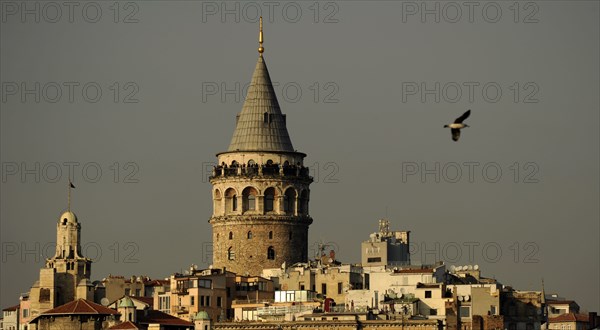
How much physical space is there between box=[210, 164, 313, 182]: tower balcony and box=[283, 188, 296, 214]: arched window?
114 cm

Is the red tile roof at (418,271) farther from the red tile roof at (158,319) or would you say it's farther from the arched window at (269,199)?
the red tile roof at (158,319)

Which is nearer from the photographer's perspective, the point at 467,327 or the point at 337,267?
the point at 467,327

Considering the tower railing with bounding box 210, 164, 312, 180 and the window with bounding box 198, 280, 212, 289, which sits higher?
the tower railing with bounding box 210, 164, 312, 180

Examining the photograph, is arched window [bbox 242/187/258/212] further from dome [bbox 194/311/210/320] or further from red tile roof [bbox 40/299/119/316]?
dome [bbox 194/311/210/320]

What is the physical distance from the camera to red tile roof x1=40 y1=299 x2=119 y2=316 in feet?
459

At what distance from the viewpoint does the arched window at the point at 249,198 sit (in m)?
147

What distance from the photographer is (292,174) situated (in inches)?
5792

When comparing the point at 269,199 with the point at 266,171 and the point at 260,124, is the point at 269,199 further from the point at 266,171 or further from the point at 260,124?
the point at 260,124

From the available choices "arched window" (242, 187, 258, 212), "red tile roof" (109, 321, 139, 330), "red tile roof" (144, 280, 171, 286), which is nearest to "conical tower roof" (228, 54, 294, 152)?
"arched window" (242, 187, 258, 212)

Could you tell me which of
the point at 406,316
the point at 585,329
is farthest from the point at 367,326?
the point at 585,329

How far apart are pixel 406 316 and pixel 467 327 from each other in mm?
5838

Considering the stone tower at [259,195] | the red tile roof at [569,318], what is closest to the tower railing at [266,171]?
the stone tower at [259,195]

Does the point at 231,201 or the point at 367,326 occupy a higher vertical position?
the point at 231,201

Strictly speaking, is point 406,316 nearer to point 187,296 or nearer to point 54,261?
point 187,296
